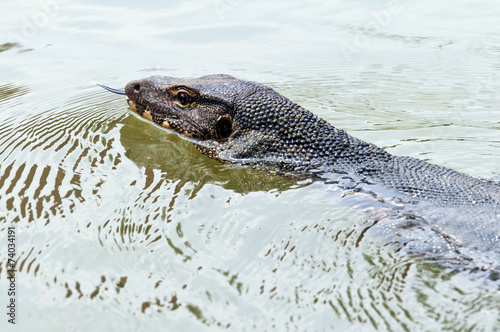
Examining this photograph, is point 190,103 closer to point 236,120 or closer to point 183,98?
point 183,98

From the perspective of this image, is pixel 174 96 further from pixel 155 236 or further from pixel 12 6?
pixel 12 6

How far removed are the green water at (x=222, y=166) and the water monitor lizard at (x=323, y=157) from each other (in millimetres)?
249

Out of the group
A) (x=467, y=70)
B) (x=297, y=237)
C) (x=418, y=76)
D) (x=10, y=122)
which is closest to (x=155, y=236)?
(x=297, y=237)

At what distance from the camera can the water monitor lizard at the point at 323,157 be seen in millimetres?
5578

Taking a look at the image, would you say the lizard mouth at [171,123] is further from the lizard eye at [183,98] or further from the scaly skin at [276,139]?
Answer: the lizard eye at [183,98]

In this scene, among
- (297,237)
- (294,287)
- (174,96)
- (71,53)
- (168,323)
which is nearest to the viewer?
(168,323)

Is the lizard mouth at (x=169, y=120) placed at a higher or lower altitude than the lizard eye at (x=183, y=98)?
lower

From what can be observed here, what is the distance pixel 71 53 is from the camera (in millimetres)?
11766

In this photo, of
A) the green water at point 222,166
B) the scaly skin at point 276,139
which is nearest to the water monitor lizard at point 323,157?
the scaly skin at point 276,139

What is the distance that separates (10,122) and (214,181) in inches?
147

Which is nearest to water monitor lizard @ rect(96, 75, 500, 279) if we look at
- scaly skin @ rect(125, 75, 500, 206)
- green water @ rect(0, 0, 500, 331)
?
scaly skin @ rect(125, 75, 500, 206)

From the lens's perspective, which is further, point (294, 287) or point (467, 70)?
point (467, 70)

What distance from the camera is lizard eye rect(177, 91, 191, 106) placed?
24.8ft

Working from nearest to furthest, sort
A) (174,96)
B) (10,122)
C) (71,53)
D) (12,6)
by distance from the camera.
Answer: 1. (174,96)
2. (10,122)
3. (71,53)
4. (12,6)
